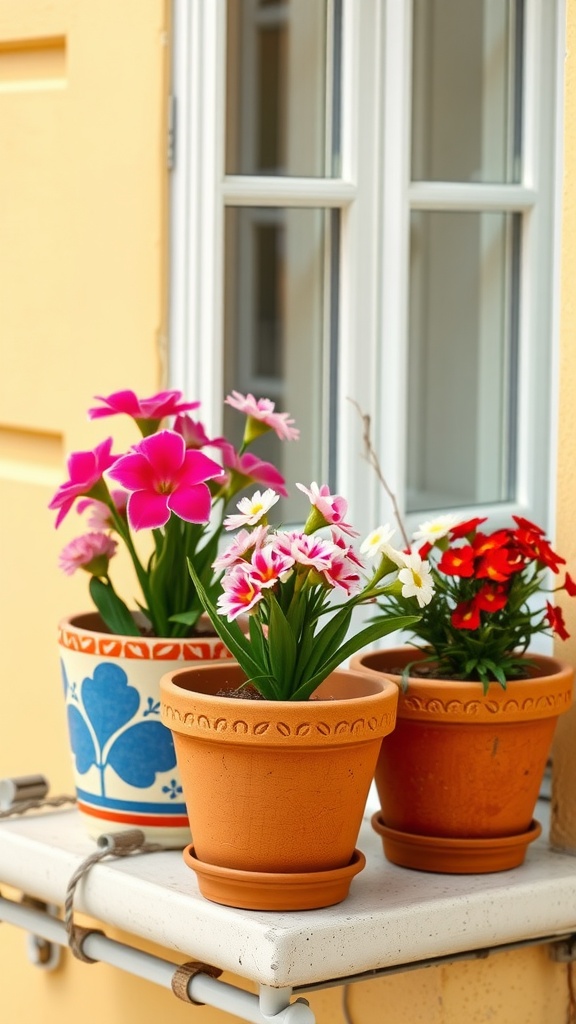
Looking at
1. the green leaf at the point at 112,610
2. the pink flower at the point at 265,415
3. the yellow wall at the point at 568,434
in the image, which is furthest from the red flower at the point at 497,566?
the green leaf at the point at 112,610

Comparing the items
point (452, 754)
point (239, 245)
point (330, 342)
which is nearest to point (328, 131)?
point (330, 342)

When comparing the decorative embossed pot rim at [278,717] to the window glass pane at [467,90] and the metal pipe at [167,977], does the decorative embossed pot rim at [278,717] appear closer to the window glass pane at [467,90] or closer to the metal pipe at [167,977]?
the metal pipe at [167,977]

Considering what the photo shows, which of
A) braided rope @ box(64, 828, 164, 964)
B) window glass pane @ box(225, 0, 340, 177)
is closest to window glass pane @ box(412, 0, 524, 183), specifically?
window glass pane @ box(225, 0, 340, 177)

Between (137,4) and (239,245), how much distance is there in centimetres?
225

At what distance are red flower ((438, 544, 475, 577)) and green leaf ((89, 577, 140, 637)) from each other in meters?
0.30

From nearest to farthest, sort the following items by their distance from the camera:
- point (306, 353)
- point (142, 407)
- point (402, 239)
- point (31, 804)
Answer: point (142, 407) < point (31, 804) < point (402, 239) < point (306, 353)

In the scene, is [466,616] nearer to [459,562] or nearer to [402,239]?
[459,562]

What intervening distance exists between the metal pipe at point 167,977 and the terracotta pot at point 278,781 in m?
0.07

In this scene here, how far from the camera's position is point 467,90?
68.4 inches

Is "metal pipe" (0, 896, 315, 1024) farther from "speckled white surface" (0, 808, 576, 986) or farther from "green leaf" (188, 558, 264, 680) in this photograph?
"green leaf" (188, 558, 264, 680)

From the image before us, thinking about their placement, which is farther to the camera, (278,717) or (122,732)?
(122,732)

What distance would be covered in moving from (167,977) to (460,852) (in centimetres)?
26

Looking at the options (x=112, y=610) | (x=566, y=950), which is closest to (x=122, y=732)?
(x=112, y=610)

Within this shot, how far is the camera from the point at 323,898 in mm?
1031
